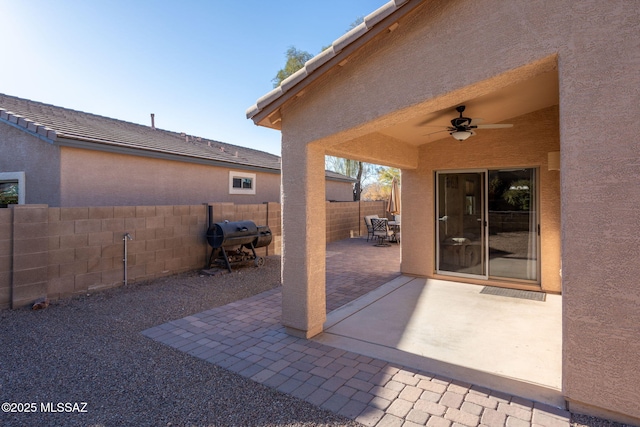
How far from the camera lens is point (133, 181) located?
9680 mm

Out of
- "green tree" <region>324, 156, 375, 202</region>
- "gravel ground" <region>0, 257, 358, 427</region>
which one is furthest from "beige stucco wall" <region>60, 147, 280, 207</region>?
"green tree" <region>324, 156, 375, 202</region>

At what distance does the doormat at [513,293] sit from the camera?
6363 mm

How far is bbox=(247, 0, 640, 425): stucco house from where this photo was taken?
2617 millimetres

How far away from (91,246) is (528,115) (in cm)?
919

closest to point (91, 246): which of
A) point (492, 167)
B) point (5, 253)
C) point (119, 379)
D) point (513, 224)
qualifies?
point (5, 253)

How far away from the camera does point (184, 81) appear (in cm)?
1395

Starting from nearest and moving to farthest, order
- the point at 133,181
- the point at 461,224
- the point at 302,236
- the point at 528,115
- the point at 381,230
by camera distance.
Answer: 1. the point at 302,236
2. the point at 528,115
3. the point at 461,224
4. the point at 133,181
5. the point at 381,230

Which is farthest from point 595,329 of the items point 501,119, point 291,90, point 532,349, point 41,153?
point 41,153

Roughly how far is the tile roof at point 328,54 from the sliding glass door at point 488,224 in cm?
491

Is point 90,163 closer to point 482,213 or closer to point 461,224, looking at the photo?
point 461,224

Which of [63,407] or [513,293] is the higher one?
[513,293]

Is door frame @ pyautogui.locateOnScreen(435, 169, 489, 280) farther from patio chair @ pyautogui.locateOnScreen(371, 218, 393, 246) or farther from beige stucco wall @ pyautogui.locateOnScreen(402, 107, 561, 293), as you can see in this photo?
patio chair @ pyautogui.locateOnScreen(371, 218, 393, 246)

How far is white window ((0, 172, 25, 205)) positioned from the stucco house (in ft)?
27.1

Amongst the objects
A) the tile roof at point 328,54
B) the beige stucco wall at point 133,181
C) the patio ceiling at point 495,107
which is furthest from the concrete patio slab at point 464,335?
the beige stucco wall at point 133,181
